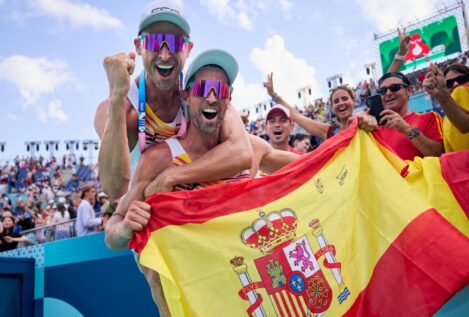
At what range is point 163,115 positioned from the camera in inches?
115

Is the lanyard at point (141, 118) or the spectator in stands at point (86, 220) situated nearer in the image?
the lanyard at point (141, 118)

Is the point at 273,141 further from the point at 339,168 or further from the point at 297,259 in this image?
the point at 297,259

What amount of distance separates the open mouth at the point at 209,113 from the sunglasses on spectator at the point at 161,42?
0.43 meters

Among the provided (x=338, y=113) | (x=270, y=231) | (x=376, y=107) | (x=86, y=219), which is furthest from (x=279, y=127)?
(x=86, y=219)

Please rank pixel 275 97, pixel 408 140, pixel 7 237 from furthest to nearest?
pixel 7 237 < pixel 275 97 < pixel 408 140

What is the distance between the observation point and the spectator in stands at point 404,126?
10.3 ft

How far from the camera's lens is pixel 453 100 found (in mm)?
2982

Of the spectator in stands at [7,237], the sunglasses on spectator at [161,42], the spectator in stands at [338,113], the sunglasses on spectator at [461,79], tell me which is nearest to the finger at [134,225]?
the sunglasses on spectator at [161,42]

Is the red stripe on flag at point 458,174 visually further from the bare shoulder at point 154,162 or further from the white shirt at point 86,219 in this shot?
the white shirt at point 86,219

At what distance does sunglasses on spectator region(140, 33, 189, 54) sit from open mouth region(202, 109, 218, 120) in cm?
43

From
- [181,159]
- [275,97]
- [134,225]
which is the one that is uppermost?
[275,97]

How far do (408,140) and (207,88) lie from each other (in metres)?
1.74

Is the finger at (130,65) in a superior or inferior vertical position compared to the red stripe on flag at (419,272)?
superior

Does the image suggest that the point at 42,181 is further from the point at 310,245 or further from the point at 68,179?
the point at 310,245
